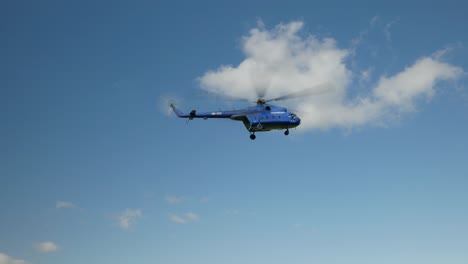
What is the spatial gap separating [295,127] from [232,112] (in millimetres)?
10950

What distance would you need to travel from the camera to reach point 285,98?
75125 mm

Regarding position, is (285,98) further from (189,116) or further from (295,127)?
(189,116)

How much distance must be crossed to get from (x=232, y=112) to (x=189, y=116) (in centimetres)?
760

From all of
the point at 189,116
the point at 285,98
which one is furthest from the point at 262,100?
the point at 189,116

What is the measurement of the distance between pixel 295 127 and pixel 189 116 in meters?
18.3

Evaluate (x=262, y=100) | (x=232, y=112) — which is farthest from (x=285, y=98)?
(x=232, y=112)

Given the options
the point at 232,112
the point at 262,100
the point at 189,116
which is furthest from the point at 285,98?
the point at 189,116

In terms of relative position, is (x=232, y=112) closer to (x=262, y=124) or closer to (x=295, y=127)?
(x=262, y=124)

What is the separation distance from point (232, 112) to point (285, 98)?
30.8ft

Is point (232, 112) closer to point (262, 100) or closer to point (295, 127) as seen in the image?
point (262, 100)

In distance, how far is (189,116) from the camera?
260ft

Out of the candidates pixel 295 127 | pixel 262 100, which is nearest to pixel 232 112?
pixel 262 100

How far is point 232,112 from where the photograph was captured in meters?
77.8

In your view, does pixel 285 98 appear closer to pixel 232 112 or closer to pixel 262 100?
pixel 262 100
